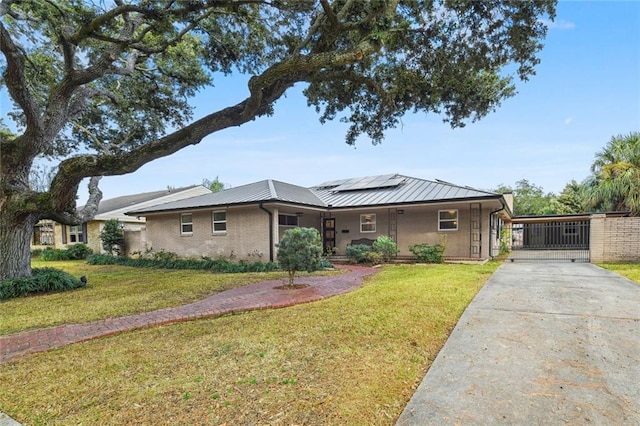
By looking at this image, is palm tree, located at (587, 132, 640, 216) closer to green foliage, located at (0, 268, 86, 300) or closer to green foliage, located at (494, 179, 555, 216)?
green foliage, located at (494, 179, 555, 216)

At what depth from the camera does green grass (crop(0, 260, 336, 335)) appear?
239 inches

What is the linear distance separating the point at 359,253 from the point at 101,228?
62.0ft

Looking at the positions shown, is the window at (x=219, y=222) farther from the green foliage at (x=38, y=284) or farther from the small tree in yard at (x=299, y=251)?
the small tree in yard at (x=299, y=251)

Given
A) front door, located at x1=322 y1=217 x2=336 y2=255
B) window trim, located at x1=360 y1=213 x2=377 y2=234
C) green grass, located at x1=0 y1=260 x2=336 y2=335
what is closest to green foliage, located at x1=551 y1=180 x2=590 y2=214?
window trim, located at x1=360 y1=213 x2=377 y2=234

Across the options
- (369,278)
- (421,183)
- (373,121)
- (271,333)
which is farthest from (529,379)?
(421,183)

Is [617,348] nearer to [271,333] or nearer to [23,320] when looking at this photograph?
[271,333]

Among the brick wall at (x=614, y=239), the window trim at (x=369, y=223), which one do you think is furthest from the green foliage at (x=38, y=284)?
the brick wall at (x=614, y=239)

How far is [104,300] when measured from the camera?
7.58m

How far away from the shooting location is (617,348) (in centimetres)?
400

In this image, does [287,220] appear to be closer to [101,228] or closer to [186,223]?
[186,223]

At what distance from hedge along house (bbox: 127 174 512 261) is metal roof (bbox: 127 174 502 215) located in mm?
45

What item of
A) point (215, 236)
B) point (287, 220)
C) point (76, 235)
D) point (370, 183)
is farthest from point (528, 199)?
point (76, 235)

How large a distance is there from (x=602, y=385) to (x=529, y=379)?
64cm

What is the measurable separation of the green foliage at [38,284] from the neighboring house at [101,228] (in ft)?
31.7
